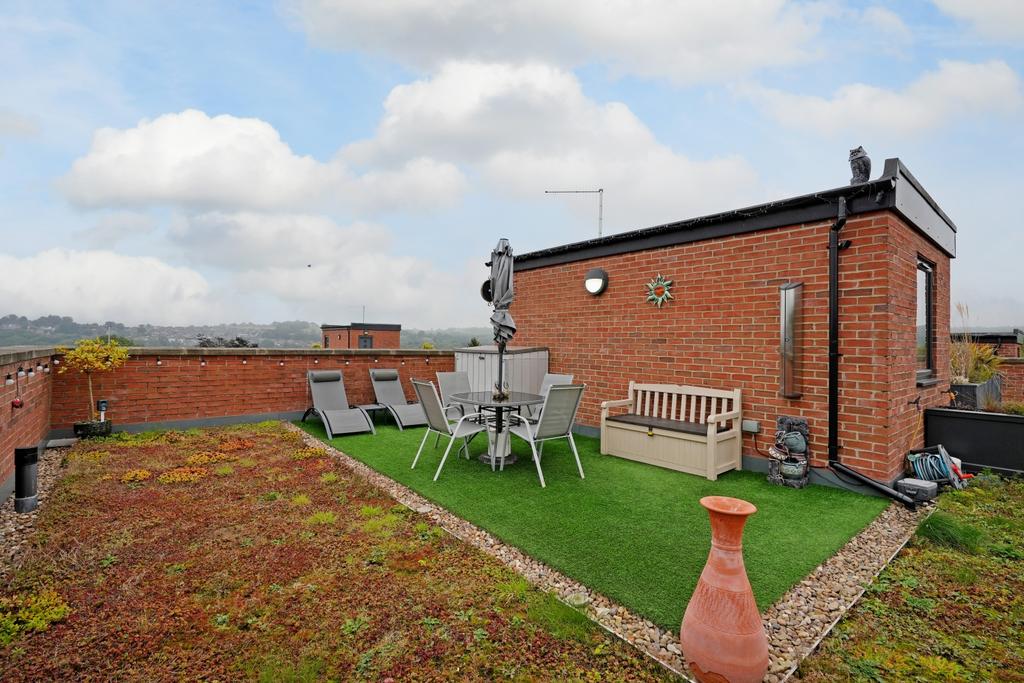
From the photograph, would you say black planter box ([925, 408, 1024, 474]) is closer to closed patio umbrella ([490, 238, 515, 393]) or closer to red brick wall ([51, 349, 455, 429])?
closed patio umbrella ([490, 238, 515, 393])

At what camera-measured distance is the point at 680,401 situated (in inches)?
246

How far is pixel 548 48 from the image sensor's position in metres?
7.04

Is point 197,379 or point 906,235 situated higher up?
point 906,235

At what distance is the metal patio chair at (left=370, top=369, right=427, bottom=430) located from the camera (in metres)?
7.93

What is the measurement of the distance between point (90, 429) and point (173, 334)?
38324 mm

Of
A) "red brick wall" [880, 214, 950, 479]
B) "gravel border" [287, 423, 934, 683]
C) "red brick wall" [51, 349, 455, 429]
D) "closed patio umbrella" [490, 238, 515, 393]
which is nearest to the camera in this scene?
"gravel border" [287, 423, 934, 683]

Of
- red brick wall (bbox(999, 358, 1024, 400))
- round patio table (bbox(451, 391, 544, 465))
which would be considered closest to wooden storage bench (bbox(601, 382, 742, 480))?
round patio table (bbox(451, 391, 544, 465))

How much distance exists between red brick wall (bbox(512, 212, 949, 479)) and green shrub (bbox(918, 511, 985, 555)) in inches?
35.6

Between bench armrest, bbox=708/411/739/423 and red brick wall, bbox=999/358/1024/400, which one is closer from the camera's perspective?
bench armrest, bbox=708/411/739/423

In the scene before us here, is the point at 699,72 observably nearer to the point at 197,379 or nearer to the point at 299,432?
the point at 299,432

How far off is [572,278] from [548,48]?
3.56m

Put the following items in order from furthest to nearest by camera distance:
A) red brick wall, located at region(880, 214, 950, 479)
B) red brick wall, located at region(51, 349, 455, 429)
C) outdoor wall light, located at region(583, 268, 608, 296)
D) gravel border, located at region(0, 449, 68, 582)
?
1. outdoor wall light, located at region(583, 268, 608, 296)
2. red brick wall, located at region(51, 349, 455, 429)
3. red brick wall, located at region(880, 214, 950, 479)
4. gravel border, located at region(0, 449, 68, 582)

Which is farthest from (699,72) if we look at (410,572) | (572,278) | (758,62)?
(410,572)

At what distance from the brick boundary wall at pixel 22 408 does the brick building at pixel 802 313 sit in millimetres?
6672
